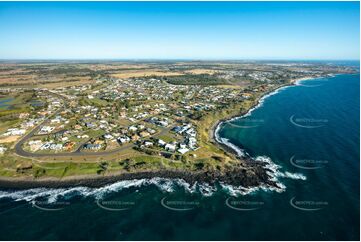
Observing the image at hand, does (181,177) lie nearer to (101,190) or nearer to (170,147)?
(170,147)

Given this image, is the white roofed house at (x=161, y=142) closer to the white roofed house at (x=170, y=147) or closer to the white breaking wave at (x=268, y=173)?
the white roofed house at (x=170, y=147)

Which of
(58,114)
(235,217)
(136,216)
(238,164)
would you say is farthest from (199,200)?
(58,114)

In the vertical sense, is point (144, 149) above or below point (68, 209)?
above

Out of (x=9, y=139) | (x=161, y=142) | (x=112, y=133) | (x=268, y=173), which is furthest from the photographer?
(x=112, y=133)

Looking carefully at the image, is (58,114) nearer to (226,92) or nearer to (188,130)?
(188,130)

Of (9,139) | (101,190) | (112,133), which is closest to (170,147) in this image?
(101,190)

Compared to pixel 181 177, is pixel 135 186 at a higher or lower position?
lower

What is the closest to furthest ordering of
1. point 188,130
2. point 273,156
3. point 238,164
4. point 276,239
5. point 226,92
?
point 276,239 → point 238,164 → point 273,156 → point 188,130 → point 226,92

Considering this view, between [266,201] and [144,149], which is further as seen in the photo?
[144,149]

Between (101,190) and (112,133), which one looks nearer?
(101,190)
